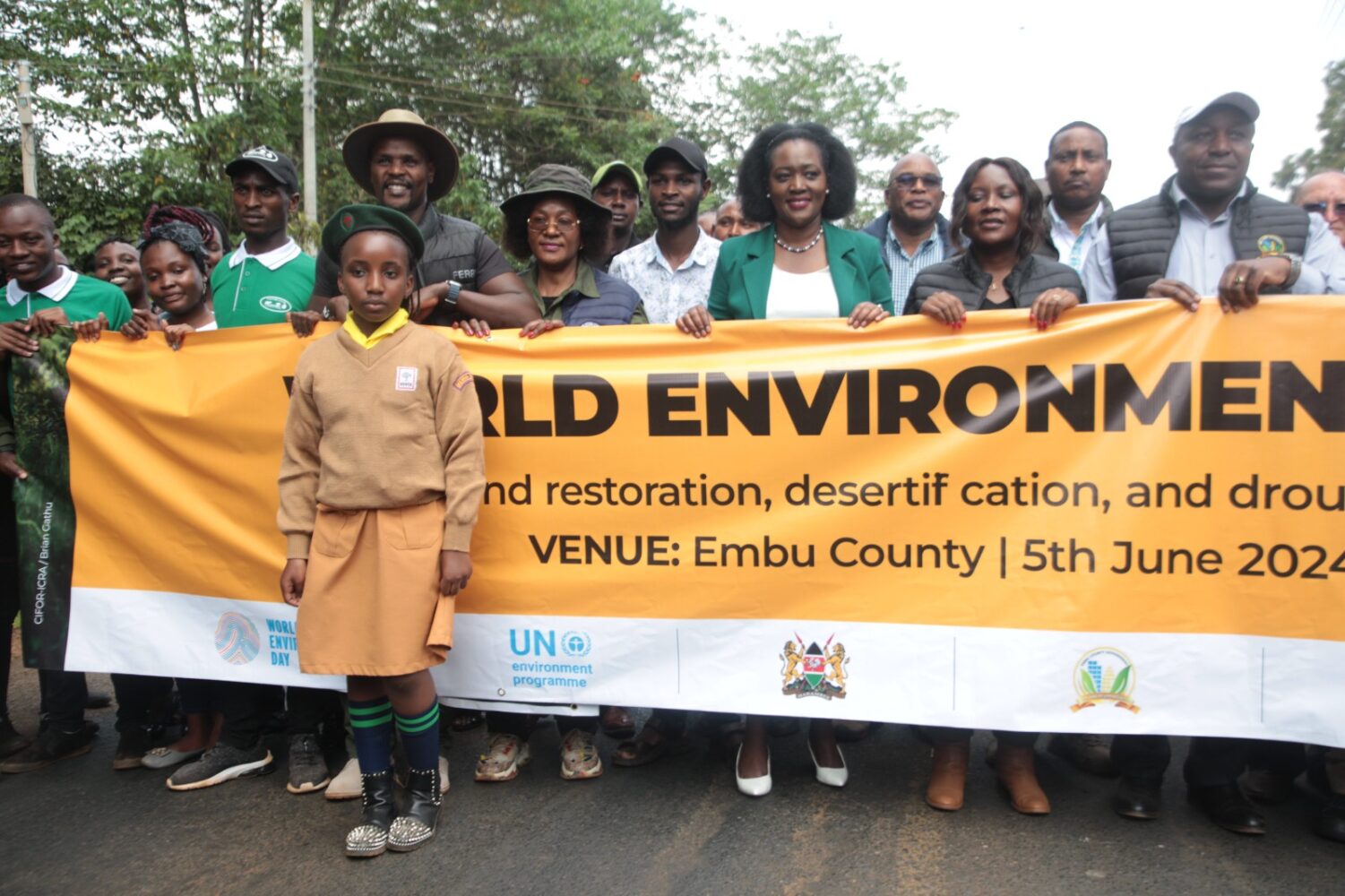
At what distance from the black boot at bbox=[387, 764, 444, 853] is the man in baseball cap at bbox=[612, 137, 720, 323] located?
7.61ft

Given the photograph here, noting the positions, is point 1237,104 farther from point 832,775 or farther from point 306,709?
point 306,709

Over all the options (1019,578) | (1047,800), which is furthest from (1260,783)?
(1019,578)

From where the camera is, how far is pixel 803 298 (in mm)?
3984

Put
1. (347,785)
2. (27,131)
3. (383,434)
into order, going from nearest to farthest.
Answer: (383,434), (347,785), (27,131)

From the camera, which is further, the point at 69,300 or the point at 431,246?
the point at 69,300

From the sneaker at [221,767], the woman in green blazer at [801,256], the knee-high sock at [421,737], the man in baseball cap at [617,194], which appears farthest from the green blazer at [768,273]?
the sneaker at [221,767]

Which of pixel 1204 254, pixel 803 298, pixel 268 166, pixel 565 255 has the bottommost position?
pixel 803 298

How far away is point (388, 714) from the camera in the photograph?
352 cm

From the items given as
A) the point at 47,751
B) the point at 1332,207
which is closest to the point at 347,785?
the point at 47,751

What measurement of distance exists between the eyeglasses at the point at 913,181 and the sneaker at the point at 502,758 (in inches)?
134

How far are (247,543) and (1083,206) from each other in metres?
4.09

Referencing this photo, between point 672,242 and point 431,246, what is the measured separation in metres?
1.35

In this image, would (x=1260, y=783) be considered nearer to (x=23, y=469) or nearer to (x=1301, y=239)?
(x=1301, y=239)

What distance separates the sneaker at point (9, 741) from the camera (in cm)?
421
